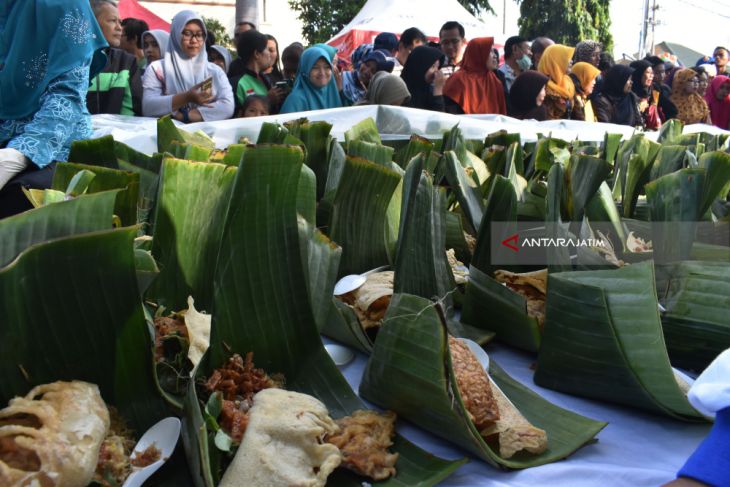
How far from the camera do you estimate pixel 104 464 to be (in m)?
0.53

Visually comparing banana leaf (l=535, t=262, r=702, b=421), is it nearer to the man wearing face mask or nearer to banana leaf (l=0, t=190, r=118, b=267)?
banana leaf (l=0, t=190, r=118, b=267)

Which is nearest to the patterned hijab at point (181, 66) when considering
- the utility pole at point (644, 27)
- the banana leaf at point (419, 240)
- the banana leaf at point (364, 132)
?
the banana leaf at point (364, 132)

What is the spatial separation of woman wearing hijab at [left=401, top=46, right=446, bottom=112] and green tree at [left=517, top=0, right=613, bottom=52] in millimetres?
13579

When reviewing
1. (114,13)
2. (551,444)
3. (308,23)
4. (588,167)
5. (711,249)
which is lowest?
(551,444)

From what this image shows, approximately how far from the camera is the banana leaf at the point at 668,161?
1354 mm

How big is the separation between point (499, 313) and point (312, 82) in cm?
215

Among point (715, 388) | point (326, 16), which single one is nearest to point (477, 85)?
point (715, 388)

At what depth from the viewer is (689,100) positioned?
17.1ft

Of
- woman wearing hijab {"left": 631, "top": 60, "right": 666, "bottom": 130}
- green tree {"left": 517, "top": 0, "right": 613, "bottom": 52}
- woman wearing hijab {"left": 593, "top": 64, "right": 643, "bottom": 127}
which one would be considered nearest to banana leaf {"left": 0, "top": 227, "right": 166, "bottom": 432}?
woman wearing hijab {"left": 593, "top": 64, "right": 643, "bottom": 127}

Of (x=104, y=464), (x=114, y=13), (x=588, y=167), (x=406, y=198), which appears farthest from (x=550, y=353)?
(x=114, y=13)

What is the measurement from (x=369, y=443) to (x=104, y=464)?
0.22 meters

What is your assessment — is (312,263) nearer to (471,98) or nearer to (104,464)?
(104,464)

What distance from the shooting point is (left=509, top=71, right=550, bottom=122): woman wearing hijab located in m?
3.43

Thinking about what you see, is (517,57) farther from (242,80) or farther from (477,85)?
(242,80)
